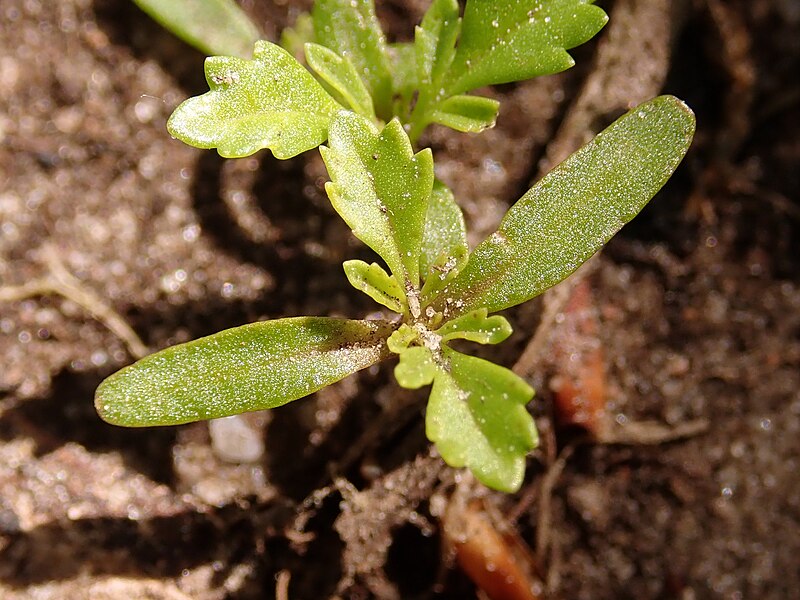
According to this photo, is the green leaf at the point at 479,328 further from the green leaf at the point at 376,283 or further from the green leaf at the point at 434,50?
the green leaf at the point at 434,50

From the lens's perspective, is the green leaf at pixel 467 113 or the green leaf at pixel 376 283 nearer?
the green leaf at pixel 376 283

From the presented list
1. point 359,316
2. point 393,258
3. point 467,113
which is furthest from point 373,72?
point 359,316

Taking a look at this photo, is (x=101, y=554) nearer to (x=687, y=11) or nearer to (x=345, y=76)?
(x=345, y=76)

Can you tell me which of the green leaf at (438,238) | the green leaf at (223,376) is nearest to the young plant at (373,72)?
the green leaf at (438,238)

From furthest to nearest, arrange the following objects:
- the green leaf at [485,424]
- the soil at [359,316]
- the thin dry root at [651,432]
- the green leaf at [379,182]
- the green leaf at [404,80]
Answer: the thin dry root at [651,432] < the soil at [359,316] < the green leaf at [404,80] < the green leaf at [379,182] < the green leaf at [485,424]

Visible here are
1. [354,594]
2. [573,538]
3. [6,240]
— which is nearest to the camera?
[354,594]

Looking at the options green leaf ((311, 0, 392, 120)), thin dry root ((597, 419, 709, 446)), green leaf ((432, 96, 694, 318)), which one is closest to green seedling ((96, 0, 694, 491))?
green leaf ((432, 96, 694, 318))

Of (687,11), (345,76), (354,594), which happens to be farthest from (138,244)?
(687,11)

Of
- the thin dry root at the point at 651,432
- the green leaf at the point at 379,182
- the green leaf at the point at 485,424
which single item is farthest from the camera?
the thin dry root at the point at 651,432
